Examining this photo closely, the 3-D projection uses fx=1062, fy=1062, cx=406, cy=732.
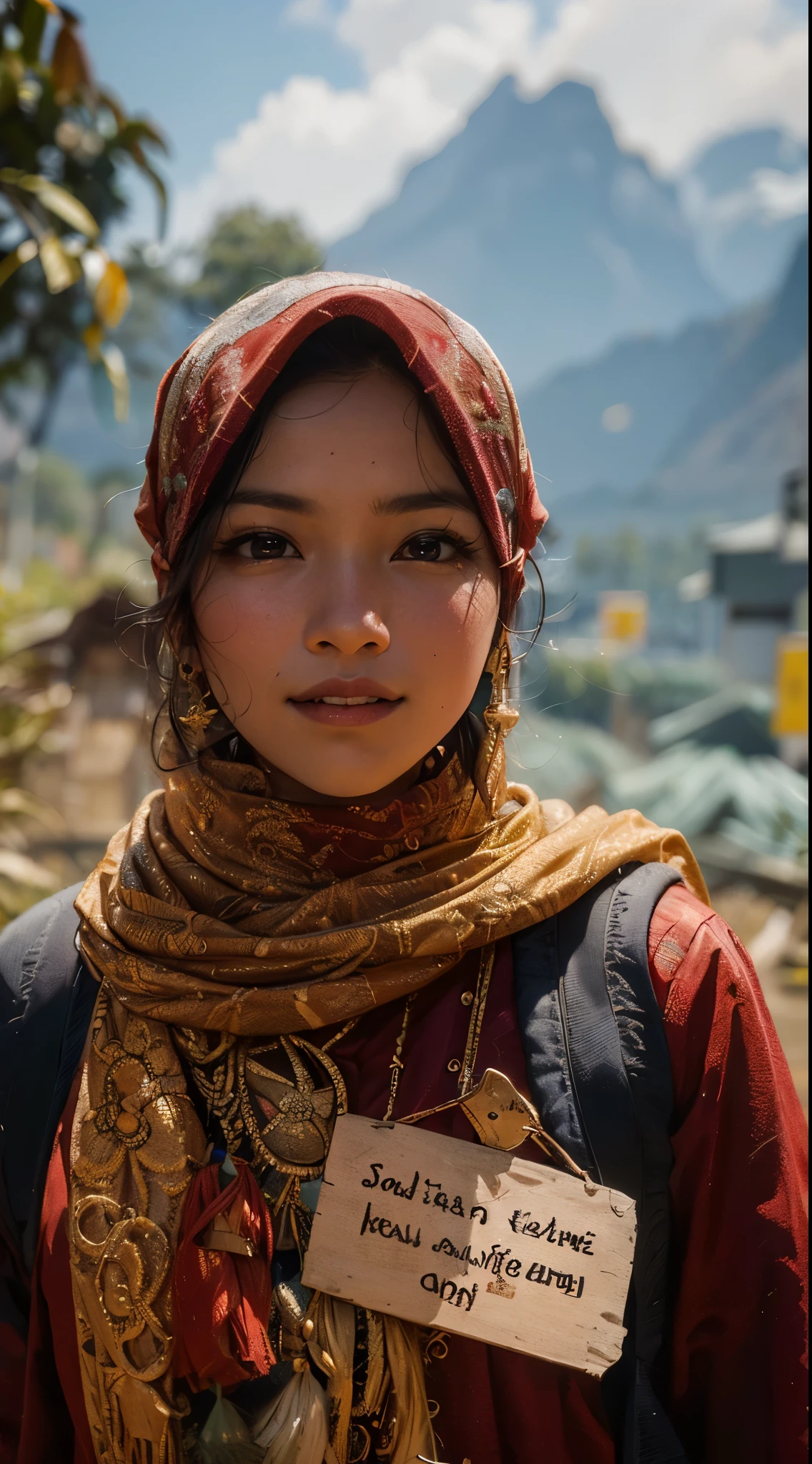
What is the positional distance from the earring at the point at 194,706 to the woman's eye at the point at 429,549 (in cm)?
25

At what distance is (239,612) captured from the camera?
91cm

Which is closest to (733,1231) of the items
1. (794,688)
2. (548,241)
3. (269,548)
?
(269,548)

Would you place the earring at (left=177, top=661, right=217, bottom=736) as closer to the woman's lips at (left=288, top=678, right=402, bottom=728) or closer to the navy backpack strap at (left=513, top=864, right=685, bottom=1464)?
the woman's lips at (left=288, top=678, right=402, bottom=728)

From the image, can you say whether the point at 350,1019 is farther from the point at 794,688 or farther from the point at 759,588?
the point at 759,588

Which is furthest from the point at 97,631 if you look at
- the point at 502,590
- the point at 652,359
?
the point at 652,359

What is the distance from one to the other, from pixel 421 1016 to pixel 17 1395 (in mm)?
505

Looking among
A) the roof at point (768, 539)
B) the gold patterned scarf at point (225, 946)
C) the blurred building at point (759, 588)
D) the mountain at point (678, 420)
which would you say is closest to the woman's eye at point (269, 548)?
the gold patterned scarf at point (225, 946)

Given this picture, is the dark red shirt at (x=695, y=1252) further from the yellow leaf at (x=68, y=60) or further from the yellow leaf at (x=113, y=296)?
the yellow leaf at (x=68, y=60)

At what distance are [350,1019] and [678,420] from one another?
7891 mm

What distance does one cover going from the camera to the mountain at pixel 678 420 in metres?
7.24

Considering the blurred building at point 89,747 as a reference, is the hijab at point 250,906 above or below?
below

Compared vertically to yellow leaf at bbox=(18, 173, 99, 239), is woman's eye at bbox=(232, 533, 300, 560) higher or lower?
lower

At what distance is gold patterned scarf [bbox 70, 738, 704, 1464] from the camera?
2.89 ft

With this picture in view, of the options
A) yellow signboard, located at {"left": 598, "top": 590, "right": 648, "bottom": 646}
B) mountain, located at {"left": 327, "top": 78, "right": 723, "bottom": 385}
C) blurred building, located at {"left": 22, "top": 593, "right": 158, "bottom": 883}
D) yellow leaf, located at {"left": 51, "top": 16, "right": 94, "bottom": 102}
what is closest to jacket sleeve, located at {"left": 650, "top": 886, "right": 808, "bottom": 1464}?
yellow leaf, located at {"left": 51, "top": 16, "right": 94, "bottom": 102}
